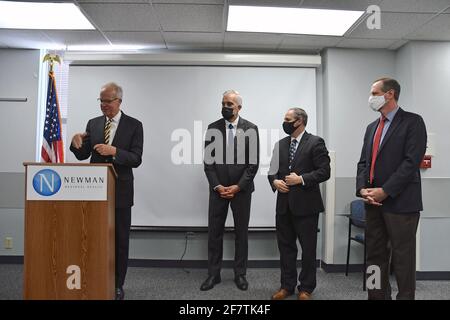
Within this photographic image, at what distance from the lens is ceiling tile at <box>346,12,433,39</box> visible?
2799 mm

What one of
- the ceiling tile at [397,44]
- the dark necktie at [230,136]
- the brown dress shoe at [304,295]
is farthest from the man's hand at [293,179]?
the ceiling tile at [397,44]

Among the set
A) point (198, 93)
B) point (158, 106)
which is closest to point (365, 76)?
point (198, 93)

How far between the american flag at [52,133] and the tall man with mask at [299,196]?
7.01 feet

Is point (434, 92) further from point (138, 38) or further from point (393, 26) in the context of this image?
point (138, 38)

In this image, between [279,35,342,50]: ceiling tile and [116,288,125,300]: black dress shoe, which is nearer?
[116,288,125,300]: black dress shoe

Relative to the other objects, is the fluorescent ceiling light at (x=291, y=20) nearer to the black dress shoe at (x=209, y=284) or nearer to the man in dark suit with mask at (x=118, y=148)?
the man in dark suit with mask at (x=118, y=148)

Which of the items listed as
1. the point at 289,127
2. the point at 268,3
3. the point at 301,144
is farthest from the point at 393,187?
the point at 268,3

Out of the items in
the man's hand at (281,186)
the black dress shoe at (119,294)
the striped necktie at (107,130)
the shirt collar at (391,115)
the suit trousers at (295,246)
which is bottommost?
the black dress shoe at (119,294)

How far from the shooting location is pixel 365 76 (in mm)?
3520

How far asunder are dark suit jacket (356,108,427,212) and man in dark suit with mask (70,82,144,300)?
1705 mm

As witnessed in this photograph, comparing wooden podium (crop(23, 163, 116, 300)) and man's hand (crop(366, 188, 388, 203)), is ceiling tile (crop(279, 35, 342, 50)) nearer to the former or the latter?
man's hand (crop(366, 188, 388, 203))

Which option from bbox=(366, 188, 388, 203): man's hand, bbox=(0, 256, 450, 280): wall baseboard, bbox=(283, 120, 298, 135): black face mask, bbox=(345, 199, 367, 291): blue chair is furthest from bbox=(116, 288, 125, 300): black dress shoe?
bbox=(345, 199, 367, 291): blue chair

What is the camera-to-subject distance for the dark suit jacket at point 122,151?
2.32m

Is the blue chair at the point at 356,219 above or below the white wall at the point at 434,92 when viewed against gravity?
below
